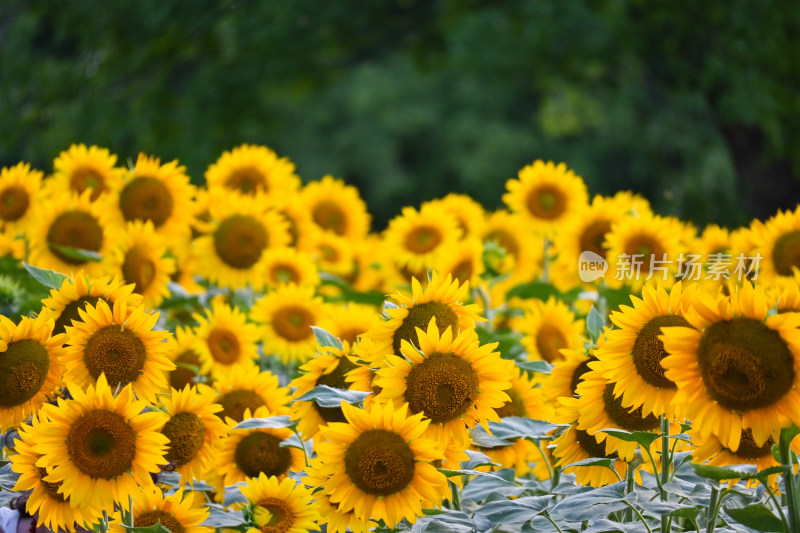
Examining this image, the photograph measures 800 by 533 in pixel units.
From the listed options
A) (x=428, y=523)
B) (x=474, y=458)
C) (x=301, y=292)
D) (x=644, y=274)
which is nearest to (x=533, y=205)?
(x=644, y=274)

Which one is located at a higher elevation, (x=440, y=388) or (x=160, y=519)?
(x=440, y=388)

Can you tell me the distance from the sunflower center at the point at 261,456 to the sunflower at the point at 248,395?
3.9 inches

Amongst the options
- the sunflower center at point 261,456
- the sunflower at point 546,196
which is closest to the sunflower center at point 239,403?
the sunflower center at point 261,456

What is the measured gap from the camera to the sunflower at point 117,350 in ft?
6.67

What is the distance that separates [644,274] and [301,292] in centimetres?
122

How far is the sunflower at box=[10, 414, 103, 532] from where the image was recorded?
74.2 inches

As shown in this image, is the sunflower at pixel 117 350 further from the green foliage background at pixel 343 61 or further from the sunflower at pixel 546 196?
the green foliage background at pixel 343 61

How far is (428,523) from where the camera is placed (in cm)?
193

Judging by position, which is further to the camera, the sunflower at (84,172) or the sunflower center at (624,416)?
the sunflower at (84,172)

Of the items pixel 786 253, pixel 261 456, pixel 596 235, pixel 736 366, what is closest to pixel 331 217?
pixel 596 235

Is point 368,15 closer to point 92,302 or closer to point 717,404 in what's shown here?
point 92,302

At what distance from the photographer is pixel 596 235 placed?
380cm

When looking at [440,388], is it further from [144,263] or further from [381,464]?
[144,263]

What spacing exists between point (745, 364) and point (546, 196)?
8.91ft
